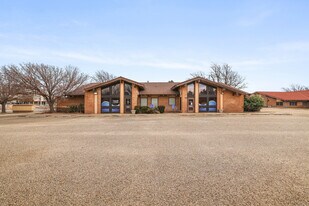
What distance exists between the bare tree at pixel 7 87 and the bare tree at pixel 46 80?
5.69 feet

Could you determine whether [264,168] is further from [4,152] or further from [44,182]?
[4,152]

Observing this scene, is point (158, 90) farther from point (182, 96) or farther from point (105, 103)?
point (105, 103)

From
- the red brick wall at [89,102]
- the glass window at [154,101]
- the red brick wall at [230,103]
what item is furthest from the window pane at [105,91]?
the red brick wall at [230,103]

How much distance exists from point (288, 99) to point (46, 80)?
51982 millimetres

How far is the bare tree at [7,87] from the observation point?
1072 inches

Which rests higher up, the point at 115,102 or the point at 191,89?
the point at 191,89

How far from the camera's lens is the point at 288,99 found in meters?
48.2

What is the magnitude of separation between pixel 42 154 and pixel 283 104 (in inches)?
2199

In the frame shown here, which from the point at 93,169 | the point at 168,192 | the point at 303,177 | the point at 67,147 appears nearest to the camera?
the point at 168,192

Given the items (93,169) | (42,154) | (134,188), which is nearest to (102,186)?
(134,188)

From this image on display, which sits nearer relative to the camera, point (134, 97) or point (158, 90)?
point (134, 97)

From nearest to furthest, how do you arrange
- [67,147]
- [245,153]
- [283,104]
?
[245,153] → [67,147] → [283,104]

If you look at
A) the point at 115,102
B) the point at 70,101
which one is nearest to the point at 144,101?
the point at 115,102

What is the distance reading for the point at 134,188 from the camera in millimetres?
3627
